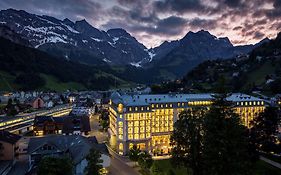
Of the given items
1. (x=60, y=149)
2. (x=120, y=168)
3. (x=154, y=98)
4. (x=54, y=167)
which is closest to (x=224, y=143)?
(x=54, y=167)

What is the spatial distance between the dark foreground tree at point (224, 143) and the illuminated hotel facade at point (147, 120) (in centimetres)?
4884

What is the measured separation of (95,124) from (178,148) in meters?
97.0

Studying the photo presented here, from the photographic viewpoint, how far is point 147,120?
96.8 metres

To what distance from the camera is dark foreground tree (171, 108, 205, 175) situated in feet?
176

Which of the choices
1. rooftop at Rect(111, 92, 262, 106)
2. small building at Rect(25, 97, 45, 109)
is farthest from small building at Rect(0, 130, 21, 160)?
small building at Rect(25, 97, 45, 109)

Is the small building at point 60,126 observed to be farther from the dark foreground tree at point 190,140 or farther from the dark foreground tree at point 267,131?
the dark foreground tree at point 267,131

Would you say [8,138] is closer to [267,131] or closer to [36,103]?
[267,131]

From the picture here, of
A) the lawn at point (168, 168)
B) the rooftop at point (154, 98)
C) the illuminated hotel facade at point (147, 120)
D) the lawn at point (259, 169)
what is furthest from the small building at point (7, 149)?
the lawn at point (259, 169)

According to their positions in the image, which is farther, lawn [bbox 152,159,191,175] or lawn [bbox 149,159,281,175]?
lawn [bbox 152,159,191,175]

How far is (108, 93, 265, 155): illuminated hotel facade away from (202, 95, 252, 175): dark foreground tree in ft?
160

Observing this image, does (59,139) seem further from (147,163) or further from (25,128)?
(25,128)

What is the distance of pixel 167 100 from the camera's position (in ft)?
365

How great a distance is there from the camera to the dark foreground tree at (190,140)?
53.7 m

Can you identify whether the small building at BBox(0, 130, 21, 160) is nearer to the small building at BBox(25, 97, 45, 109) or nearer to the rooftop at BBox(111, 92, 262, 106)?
the rooftop at BBox(111, 92, 262, 106)
